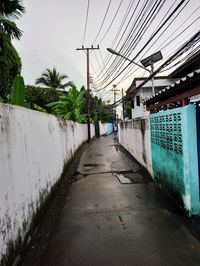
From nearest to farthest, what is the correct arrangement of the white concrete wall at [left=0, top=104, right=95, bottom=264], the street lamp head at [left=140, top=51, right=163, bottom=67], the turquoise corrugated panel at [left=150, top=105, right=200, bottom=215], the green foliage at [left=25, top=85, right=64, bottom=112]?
the white concrete wall at [left=0, top=104, right=95, bottom=264], the turquoise corrugated panel at [left=150, top=105, right=200, bottom=215], the street lamp head at [left=140, top=51, right=163, bottom=67], the green foliage at [left=25, top=85, right=64, bottom=112]

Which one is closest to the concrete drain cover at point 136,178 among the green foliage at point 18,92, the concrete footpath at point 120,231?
the concrete footpath at point 120,231

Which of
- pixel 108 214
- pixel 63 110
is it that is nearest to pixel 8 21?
pixel 63 110

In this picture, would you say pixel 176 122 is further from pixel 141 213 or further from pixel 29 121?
pixel 29 121

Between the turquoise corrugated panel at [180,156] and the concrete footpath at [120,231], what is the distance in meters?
0.34

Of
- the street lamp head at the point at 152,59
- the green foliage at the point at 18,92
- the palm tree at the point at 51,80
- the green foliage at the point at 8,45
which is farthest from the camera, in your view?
the palm tree at the point at 51,80

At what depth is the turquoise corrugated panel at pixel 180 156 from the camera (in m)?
4.83

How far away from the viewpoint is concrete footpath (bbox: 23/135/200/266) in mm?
3486

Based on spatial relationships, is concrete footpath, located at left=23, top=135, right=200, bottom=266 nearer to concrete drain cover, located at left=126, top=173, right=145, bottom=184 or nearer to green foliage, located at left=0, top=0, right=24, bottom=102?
concrete drain cover, located at left=126, top=173, right=145, bottom=184

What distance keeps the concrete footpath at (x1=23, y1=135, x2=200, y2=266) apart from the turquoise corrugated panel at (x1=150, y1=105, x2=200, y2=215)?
0.34m

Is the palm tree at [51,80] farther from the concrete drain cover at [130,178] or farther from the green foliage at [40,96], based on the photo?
the concrete drain cover at [130,178]

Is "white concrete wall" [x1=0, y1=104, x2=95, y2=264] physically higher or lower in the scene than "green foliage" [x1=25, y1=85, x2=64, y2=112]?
lower

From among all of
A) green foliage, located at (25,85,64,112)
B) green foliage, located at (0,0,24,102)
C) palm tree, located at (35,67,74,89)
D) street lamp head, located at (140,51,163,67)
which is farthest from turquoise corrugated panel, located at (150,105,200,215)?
palm tree, located at (35,67,74,89)

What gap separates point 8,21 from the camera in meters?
16.6

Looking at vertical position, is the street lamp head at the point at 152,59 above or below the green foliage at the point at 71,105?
above
